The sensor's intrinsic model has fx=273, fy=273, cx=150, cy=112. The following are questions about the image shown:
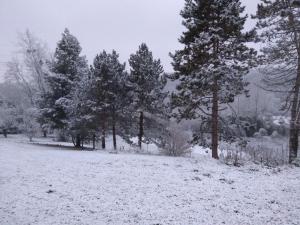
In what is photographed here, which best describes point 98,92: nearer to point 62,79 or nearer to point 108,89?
point 108,89

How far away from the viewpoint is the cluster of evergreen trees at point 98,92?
79.3 feet

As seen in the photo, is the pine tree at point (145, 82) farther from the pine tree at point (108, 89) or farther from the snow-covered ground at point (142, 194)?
the snow-covered ground at point (142, 194)

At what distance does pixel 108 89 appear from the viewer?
81.5 ft

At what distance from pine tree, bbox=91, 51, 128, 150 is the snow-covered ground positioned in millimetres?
11869

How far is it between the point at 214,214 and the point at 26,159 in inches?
417

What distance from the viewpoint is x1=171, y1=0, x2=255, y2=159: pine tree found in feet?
53.9

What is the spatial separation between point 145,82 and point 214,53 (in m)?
10.1

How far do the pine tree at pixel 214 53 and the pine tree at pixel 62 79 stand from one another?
10.9 m

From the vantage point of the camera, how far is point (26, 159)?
14133 mm

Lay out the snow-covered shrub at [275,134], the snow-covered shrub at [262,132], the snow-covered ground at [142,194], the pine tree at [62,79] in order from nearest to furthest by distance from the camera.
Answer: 1. the snow-covered ground at [142,194]
2. the pine tree at [62,79]
3. the snow-covered shrub at [275,134]
4. the snow-covered shrub at [262,132]

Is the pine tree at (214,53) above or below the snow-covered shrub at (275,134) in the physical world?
above

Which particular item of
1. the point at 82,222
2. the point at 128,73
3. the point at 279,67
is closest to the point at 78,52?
the point at 128,73

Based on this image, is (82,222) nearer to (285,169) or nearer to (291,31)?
(285,169)

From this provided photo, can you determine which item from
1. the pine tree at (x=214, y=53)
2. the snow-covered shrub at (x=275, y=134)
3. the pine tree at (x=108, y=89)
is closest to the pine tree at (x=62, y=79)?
the pine tree at (x=108, y=89)
